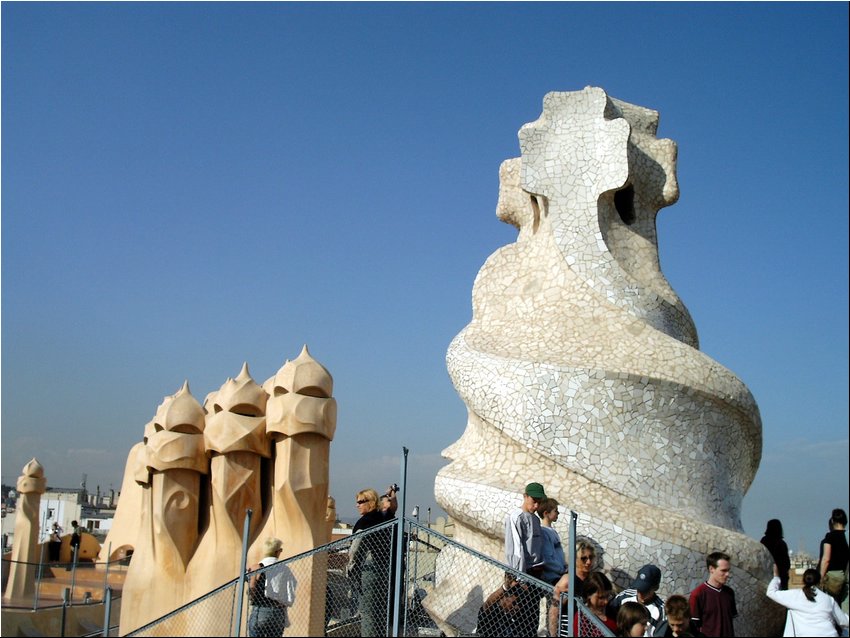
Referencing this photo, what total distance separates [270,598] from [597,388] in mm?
3204

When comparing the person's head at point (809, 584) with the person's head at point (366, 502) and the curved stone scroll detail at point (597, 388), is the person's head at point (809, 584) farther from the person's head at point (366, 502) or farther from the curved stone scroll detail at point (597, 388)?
the person's head at point (366, 502)

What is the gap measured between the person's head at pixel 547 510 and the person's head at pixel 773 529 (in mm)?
2704

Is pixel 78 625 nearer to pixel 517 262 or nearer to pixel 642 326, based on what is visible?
pixel 517 262

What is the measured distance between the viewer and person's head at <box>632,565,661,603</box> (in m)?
6.12

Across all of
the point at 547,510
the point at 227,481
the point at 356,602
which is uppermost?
the point at 227,481

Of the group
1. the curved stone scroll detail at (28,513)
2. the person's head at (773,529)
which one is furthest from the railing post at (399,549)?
the curved stone scroll detail at (28,513)

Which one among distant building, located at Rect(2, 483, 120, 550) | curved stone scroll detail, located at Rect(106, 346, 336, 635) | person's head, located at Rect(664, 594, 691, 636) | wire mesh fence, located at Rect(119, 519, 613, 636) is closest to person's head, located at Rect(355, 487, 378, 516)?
wire mesh fence, located at Rect(119, 519, 613, 636)

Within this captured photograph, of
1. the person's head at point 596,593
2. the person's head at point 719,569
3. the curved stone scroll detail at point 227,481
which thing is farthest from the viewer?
the curved stone scroll detail at point 227,481

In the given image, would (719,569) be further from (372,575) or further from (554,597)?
(372,575)

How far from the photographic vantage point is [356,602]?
6.89 metres

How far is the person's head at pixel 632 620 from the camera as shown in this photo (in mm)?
5352

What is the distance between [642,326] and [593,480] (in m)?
1.48

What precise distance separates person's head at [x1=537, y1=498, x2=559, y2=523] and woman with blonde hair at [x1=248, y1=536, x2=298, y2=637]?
1.67 m

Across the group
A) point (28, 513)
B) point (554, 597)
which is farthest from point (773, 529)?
point (28, 513)
